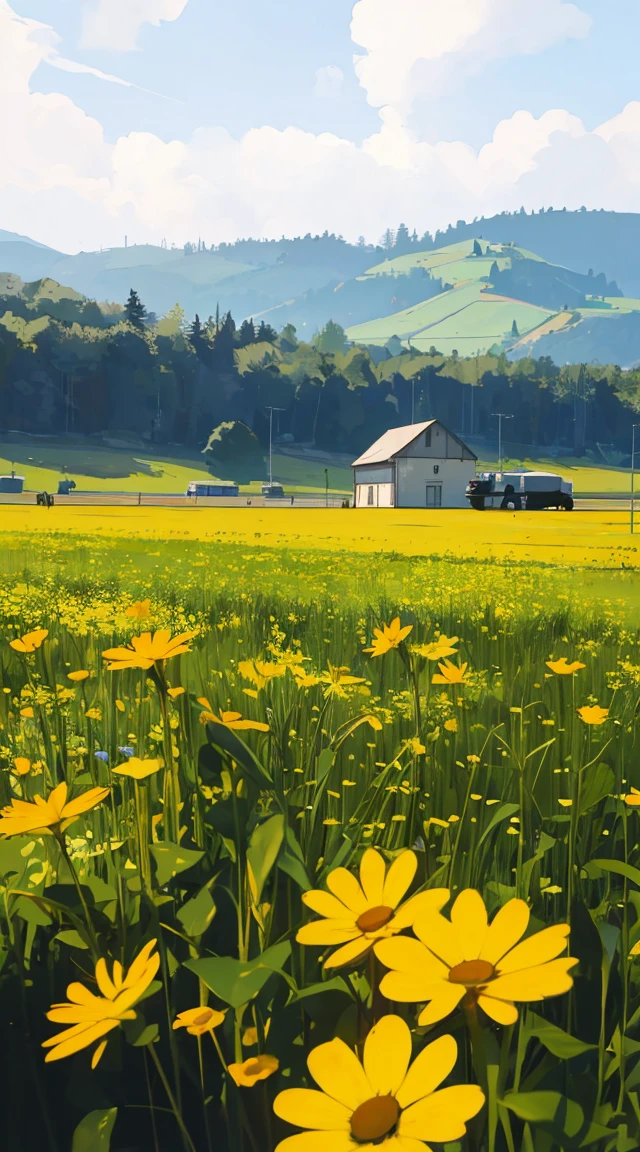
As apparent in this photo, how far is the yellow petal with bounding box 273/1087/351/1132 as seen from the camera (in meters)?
0.61

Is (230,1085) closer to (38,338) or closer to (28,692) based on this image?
(28,692)

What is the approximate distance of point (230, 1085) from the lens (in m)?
1.05

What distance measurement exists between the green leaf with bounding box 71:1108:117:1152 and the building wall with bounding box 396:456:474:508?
3074 inches

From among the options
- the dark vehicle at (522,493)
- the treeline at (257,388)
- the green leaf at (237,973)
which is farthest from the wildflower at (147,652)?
the treeline at (257,388)

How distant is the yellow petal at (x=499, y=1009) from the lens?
58cm

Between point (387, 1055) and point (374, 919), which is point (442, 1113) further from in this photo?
point (374, 919)

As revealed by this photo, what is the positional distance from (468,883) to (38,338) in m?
119

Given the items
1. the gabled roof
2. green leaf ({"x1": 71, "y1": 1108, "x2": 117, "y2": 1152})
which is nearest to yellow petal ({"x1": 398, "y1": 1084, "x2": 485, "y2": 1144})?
green leaf ({"x1": 71, "y1": 1108, "x2": 117, "y2": 1152})

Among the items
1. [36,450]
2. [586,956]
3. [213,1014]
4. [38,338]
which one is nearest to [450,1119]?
[213,1014]

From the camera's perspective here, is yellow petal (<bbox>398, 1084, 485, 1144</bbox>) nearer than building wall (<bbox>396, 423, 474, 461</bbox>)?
Yes

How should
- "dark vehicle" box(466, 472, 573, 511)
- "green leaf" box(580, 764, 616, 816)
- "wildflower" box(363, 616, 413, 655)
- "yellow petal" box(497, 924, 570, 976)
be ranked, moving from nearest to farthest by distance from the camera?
"yellow petal" box(497, 924, 570, 976) < "wildflower" box(363, 616, 413, 655) < "green leaf" box(580, 764, 616, 816) < "dark vehicle" box(466, 472, 573, 511)

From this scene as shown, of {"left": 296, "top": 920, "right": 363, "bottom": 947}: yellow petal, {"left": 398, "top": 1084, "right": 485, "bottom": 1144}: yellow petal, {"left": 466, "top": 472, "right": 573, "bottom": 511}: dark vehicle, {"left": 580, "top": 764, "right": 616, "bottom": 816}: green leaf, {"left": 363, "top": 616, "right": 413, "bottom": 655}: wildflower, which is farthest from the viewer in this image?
{"left": 466, "top": 472, "right": 573, "bottom": 511}: dark vehicle

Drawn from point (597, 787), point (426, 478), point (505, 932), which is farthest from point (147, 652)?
point (426, 478)

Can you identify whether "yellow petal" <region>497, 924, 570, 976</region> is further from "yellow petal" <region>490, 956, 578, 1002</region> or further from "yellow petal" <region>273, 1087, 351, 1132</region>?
"yellow petal" <region>273, 1087, 351, 1132</region>
